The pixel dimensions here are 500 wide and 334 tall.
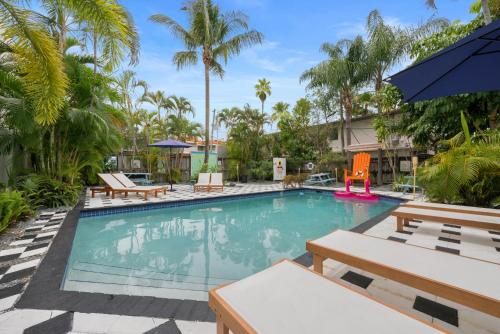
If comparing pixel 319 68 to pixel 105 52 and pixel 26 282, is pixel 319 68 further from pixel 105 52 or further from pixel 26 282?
pixel 26 282

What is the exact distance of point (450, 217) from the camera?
143 inches

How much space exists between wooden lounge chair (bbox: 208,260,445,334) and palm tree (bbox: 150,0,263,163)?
11.7 metres

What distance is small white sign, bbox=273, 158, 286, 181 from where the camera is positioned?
15211mm

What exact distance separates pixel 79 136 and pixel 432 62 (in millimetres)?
8454

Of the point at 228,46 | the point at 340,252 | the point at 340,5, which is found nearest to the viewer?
the point at 340,252

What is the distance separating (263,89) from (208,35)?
8.48 metres

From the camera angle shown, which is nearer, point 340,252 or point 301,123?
point 340,252

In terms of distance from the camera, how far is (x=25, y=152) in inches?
260

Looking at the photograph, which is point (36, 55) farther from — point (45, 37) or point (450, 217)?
point (450, 217)

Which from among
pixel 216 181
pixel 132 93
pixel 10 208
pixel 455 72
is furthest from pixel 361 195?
pixel 132 93

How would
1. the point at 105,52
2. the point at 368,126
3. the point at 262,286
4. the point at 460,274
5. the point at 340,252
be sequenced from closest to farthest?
the point at 262,286 < the point at 460,274 < the point at 340,252 < the point at 105,52 < the point at 368,126

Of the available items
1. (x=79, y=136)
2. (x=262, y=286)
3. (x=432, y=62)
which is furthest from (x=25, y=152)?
(x=432, y=62)

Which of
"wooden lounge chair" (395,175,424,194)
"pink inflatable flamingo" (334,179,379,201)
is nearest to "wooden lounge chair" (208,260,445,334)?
"pink inflatable flamingo" (334,179,379,201)

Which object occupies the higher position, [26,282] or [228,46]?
[228,46]
